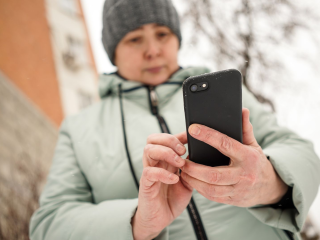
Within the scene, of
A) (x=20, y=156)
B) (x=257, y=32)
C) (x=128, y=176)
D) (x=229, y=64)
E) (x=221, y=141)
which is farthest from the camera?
(x=20, y=156)

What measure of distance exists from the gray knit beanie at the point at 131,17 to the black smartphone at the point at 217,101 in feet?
1.66

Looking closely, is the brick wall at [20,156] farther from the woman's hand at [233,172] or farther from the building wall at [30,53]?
the woman's hand at [233,172]

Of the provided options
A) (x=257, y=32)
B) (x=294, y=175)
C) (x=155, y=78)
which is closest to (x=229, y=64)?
(x=257, y=32)

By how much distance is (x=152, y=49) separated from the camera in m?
0.78

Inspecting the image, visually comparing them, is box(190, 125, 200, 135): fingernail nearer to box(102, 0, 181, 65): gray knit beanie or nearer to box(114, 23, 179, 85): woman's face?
box(114, 23, 179, 85): woman's face

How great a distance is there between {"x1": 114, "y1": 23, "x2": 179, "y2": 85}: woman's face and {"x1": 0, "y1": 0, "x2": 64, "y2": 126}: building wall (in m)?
2.38

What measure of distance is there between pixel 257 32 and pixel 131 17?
0.87 meters

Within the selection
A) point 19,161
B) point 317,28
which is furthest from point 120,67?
point 19,161

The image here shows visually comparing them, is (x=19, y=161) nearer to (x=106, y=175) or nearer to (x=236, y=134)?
(x=106, y=175)

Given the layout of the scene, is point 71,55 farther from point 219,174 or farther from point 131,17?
point 219,174

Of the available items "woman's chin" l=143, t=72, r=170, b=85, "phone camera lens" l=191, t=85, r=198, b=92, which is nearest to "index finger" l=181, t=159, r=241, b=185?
"phone camera lens" l=191, t=85, r=198, b=92

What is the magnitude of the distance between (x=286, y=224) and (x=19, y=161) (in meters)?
2.02

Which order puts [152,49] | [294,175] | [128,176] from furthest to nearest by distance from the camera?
[152,49] < [128,176] < [294,175]

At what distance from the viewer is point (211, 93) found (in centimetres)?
43
